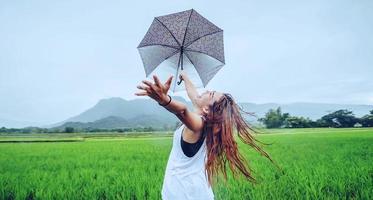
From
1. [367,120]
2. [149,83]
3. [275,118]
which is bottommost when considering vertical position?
[149,83]

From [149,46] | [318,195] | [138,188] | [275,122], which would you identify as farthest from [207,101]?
[275,122]

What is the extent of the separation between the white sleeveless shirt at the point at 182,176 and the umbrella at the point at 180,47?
116 centimetres

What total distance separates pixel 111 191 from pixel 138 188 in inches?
16.8

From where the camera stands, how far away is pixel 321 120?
52.3 metres

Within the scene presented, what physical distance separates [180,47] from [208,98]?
1071 millimetres

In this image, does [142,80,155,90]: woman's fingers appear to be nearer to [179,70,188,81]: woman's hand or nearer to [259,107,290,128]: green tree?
[179,70,188,81]: woman's hand

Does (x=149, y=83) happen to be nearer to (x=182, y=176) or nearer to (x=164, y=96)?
(x=164, y=96)

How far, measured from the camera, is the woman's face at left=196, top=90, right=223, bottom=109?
284 centimetres

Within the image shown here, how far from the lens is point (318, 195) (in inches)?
207

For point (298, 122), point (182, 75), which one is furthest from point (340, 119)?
point (182, 75)

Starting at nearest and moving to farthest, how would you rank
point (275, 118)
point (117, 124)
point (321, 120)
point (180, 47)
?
point (180, 47), point (321, 120), point (275, 118), point (117, 124)

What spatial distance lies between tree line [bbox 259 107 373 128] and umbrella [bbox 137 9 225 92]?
4654 centimetres

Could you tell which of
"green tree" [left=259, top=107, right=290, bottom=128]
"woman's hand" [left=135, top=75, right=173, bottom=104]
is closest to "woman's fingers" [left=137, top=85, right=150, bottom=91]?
"woman's hand" [left=135, top=75, right=173, bottom=104]

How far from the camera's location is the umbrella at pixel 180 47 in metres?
3.79
